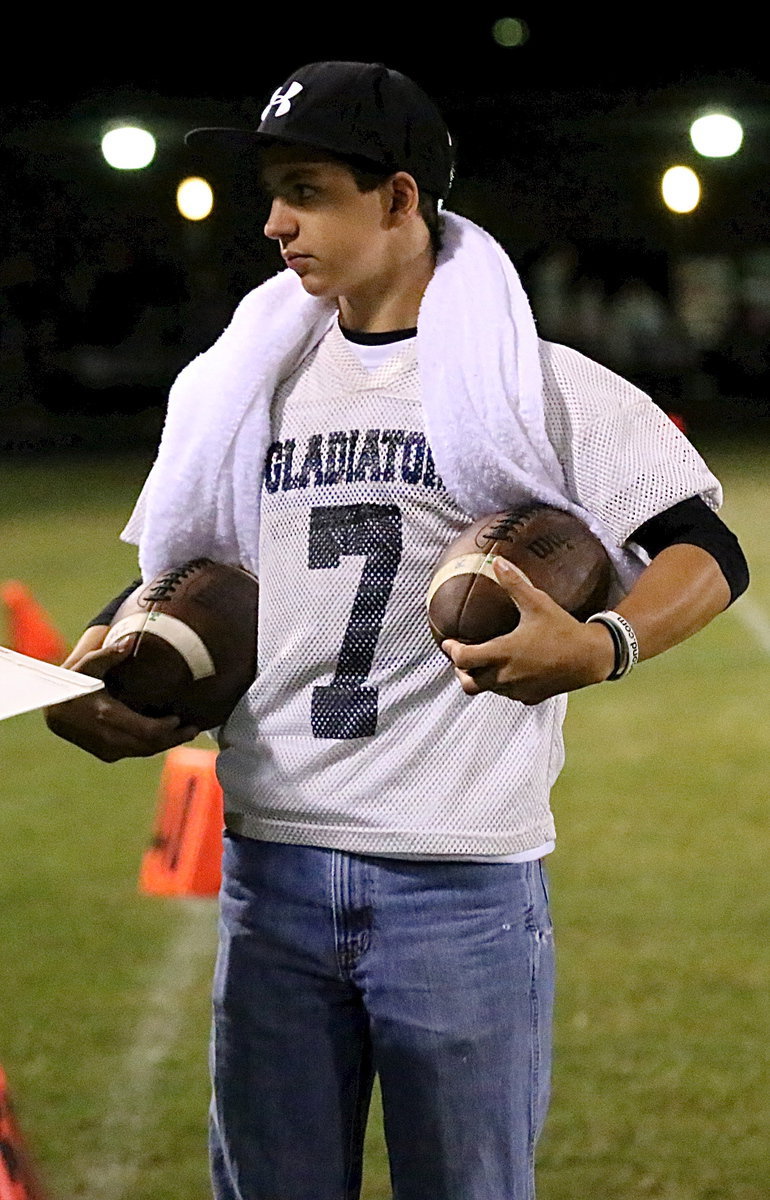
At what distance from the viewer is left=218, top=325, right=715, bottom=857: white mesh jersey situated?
222cm

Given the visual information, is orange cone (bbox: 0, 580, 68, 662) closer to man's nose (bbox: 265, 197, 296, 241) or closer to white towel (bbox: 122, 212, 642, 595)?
white towel (bbox: 122, 212, 642, 595)

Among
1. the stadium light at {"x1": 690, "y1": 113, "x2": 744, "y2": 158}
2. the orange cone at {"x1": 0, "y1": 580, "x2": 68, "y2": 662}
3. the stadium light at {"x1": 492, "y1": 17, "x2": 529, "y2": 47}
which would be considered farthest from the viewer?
the stadium light at {"x1": 492, "y1": 17, "x2": 529, "y2": 47}

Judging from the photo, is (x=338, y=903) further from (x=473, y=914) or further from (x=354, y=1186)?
(x=354, y=1186)

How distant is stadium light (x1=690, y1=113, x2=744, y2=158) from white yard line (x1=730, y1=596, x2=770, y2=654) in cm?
565

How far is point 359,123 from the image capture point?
222cm

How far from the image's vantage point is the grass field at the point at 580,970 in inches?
139

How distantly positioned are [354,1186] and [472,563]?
2.86 feet

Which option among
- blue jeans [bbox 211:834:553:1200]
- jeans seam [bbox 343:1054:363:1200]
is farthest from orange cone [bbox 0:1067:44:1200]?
jeans seam [bbox 343:1054:363:1200]

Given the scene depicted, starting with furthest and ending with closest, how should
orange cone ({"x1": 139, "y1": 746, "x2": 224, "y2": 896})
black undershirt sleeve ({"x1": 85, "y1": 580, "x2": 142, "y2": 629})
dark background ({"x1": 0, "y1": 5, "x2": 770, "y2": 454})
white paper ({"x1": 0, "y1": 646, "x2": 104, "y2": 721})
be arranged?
dark background ({"x1": 0, "y1": 5, "x2": 770, "y2": 454}), orange cone ({"x1": 139, "y1": 746, "x2": 224, "y2": 896}), black undershirt sleeve ({"x1": 85, "y1": 580, "x2": 142, "y2": 629}), white paper ({"x1": 0, "y1": 646, "x2": 104, "y2": 721})

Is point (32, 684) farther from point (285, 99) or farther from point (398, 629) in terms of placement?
point (285, 99)

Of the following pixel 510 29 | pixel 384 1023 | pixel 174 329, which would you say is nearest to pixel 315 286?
pixel 384 1023

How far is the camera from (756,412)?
72.9 ft

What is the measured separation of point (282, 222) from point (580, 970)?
2652 millimetres

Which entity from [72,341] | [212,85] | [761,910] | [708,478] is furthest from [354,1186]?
[72,341]
